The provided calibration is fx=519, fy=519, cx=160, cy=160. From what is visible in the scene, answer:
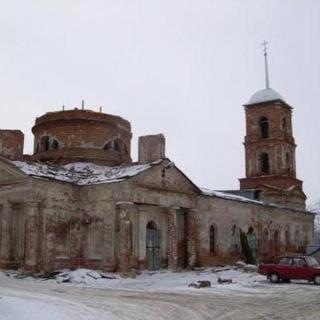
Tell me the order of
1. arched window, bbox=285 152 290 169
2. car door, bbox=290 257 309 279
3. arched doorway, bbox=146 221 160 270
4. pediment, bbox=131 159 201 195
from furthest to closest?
arched window, bbox=285 152 290 169
arched doorway, bbox=146 221 160 270
pediment, bbox=131 159 201 195
car door, bbox=290 257 309 279

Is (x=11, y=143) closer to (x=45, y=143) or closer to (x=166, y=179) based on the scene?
(x=45, y=143)

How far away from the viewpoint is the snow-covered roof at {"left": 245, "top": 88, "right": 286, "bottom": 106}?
43.5m

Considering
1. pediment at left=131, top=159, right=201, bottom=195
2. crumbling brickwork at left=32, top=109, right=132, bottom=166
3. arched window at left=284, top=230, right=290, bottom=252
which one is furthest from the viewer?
arched window at left=284, top=230, right=290, bottom=252

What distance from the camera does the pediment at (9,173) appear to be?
24.8 m

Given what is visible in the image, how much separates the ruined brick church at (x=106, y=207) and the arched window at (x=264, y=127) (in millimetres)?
7802

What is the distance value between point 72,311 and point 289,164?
34.3 metres

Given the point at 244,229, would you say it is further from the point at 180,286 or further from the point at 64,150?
the point at 180,286

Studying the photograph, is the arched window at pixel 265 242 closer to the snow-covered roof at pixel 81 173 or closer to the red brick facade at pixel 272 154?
the red brick facade at pixel 272 154

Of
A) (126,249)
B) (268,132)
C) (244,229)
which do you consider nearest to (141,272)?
(126,249)

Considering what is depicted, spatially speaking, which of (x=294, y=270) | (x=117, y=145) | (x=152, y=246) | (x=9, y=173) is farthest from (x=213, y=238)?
(x=9, y=173)

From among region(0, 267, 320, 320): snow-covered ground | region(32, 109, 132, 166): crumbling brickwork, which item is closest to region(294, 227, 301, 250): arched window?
region(32, 109, 132, 166): crumbling brickwork

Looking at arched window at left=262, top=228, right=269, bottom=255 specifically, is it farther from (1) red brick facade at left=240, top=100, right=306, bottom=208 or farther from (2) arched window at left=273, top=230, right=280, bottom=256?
(1) red brick facade at left=240, top=100, right=306, bottom=208

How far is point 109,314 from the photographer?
38.4 ft

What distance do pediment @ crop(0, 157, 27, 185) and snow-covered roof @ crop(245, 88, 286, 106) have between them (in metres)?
24.6
